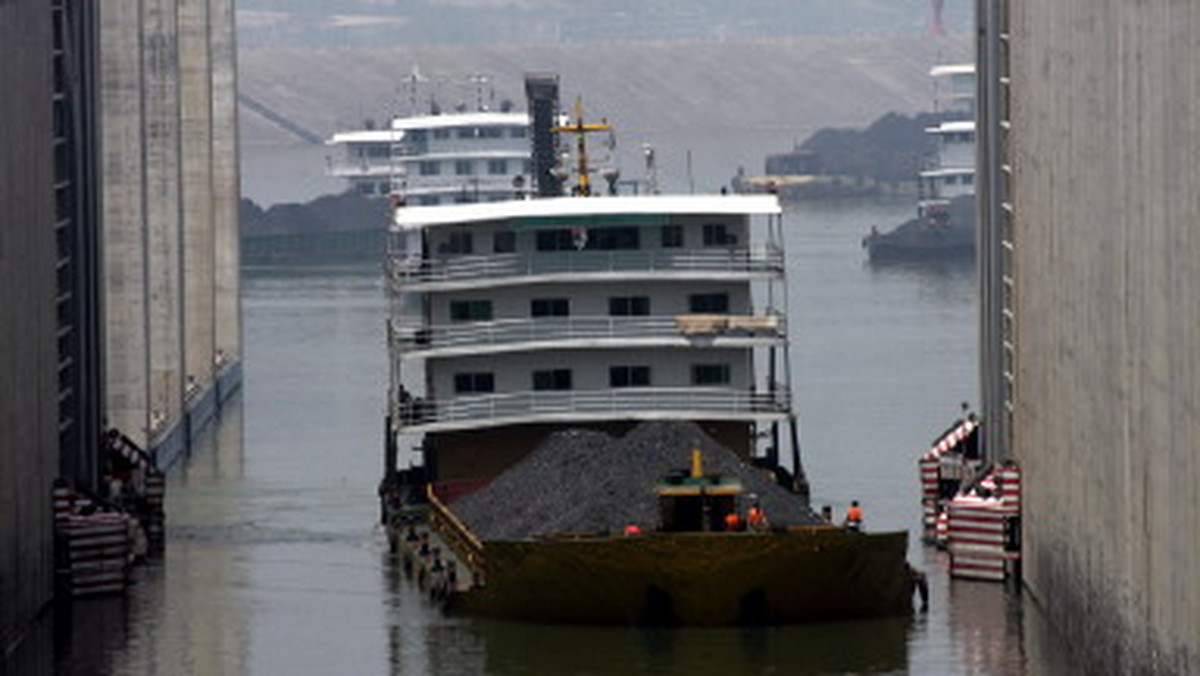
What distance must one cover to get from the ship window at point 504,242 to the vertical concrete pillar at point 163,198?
118ft

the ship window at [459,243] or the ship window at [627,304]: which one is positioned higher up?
the ship window at [459,243]

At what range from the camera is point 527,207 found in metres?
80.2

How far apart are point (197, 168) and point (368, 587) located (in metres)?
66.2

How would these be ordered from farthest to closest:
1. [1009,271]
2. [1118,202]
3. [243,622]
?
[1009,271] → [243,622] → [1118,202]

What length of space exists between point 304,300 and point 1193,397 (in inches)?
6164

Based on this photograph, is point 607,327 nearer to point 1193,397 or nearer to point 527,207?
point 527,207

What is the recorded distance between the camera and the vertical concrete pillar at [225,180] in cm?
14412

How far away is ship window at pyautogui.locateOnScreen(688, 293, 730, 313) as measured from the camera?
262ft

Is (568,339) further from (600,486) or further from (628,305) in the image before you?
(600,486)

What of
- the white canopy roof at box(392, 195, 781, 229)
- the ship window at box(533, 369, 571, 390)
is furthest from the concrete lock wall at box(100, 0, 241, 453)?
the ship window at box(533, 369, 571, 390)

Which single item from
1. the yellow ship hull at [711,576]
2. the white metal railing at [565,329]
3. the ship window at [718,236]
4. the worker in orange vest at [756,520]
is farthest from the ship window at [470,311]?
the worker in orange vest at [756,520]

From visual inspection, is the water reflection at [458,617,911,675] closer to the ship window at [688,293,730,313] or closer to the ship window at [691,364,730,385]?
the ship window at [691,364,730,385]

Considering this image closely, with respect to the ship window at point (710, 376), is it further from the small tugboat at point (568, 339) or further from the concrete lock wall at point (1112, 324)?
the concrete lock wall at point (1112, 324)

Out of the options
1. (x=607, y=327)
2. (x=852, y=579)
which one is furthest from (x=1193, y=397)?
(x=607, y=327)
